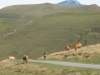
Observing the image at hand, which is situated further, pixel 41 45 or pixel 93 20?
pixel 93 20

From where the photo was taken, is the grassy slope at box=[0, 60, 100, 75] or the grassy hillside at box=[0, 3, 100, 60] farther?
the grassy hillside at box=[0, 3, 100, 60]

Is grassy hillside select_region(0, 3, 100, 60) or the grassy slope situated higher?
grassy hillside select_region(0, 3, 100, 60)

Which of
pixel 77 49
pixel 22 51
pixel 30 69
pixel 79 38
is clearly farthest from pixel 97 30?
pixel 30 69

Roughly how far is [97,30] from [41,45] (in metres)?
31.1

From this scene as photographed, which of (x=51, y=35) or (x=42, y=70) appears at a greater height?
(x=51, y=35)

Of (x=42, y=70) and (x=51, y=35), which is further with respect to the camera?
(x=51, y=35)

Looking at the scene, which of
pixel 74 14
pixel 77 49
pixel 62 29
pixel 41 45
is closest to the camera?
pixel 77 49

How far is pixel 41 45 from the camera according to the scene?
406 feet

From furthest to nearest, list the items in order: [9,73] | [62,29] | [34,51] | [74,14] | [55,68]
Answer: [74,14], [62,29], [34,51], [9,73], [55,68]

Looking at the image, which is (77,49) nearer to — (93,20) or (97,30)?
(97,30)

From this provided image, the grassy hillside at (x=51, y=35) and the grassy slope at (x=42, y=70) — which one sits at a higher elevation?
the grassy hillside at (x=51, y=35)

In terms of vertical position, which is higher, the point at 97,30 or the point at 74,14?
the point at 74,14

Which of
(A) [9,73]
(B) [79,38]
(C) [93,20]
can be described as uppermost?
(C) [93,20]

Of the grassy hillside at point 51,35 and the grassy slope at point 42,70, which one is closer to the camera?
the grassy slope at point 42,70
